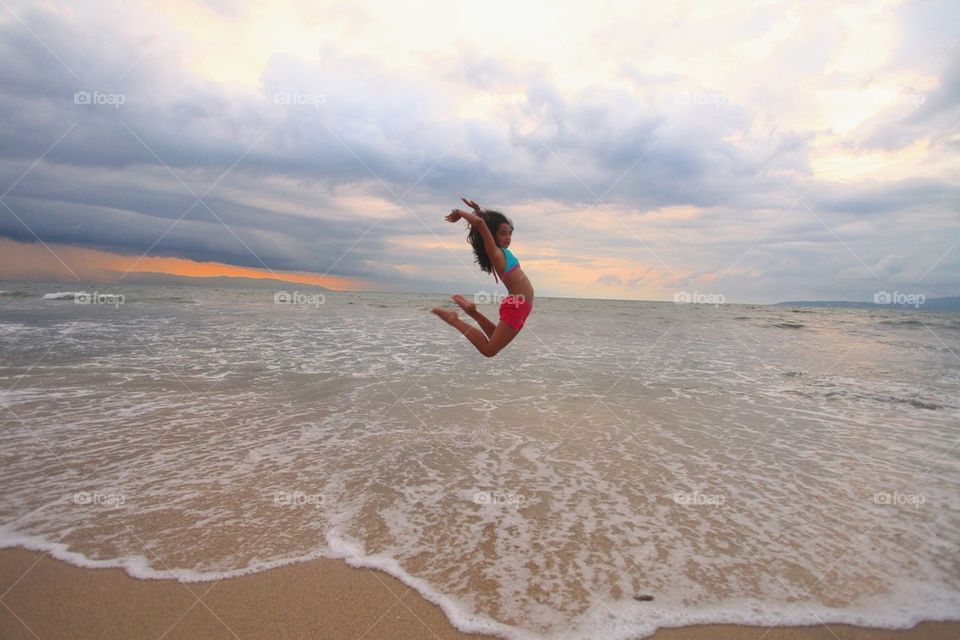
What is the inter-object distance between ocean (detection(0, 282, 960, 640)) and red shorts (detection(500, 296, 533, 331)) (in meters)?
1.72

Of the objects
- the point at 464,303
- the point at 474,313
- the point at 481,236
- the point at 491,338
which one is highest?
the point at 481,236

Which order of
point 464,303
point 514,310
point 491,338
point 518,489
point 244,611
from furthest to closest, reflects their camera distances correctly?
point 491,338, point 514,310, point 464,303, point 518,489, point 244,611

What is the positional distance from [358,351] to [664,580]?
532 inches

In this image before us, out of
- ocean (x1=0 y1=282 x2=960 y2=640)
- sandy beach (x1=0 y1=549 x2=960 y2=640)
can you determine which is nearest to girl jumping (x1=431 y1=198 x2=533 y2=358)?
ocean (x1=0 y1=282 x2=960 y2=640)

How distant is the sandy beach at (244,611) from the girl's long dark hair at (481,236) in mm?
4231

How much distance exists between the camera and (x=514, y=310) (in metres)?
6.72

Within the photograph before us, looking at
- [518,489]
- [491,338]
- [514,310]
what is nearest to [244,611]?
[518,489]

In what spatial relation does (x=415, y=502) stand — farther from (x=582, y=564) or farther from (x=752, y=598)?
(x=752, y=598)

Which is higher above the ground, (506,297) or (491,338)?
(506,297)

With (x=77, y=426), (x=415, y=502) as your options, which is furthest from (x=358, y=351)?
(x=415, y=502)

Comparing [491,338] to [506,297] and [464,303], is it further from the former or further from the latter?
[464,303]

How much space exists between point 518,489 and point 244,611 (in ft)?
9.53

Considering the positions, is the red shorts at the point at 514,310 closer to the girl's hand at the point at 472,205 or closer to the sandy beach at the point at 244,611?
the girl's hand at the point at 472,205

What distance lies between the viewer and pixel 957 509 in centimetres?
521
